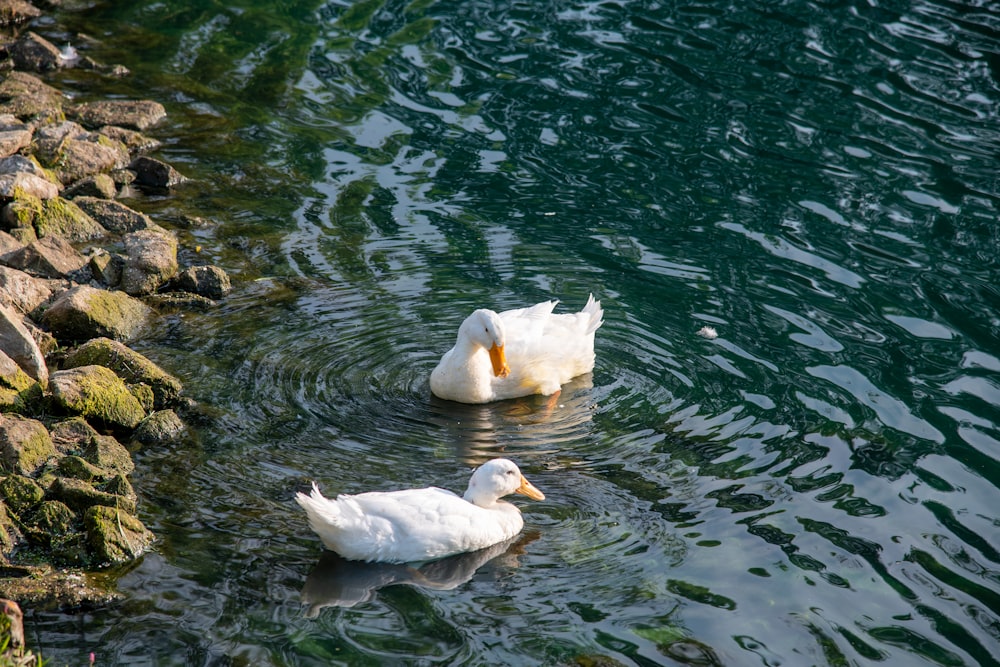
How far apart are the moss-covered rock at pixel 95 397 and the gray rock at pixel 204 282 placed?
2.09 m

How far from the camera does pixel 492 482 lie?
24.8 feet

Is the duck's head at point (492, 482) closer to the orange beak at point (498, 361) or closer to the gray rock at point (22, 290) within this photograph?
the orange beak at point (498, 361)

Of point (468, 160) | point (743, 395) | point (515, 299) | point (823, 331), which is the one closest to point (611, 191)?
point (468, 160)

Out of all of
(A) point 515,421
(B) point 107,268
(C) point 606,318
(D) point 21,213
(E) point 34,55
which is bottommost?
(A) point 515,421

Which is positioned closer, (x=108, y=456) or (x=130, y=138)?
(x=108, y=456)

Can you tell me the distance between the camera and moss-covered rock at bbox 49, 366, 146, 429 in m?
8.26

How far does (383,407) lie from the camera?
9078mm

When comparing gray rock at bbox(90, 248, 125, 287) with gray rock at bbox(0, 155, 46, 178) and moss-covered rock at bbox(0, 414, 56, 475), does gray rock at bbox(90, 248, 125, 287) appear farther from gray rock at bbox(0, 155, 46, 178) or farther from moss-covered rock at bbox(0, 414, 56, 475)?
moss-covered rock at bbox(0, 414, 56, 475)

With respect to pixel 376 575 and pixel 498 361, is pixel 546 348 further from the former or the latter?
pixel 376 575

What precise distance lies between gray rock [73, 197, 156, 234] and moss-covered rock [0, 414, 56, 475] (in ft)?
13.7

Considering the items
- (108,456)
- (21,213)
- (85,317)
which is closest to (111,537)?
(108,456)

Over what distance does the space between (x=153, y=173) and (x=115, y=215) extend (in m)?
1.32

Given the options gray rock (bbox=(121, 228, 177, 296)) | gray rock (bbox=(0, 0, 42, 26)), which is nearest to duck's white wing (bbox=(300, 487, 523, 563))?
gray rock (bbox=(121, 228, 177, 296))

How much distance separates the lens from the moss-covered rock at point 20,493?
7.12 m
